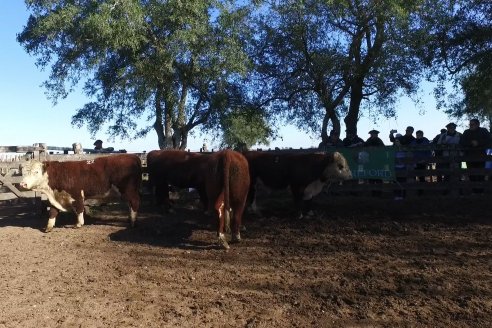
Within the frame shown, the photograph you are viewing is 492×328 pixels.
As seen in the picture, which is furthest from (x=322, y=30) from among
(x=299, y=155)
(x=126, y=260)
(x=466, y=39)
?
(x=126, y=260)

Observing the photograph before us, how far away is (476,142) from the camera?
11438 mm

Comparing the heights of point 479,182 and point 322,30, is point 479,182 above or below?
below

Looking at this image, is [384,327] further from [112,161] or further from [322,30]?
[322,30]

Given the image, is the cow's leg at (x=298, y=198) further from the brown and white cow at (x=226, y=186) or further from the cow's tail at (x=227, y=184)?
the cow's tail at (x=227, y=184)

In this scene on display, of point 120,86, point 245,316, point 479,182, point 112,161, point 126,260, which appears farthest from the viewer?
point 120,86

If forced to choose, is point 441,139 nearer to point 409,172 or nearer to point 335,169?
point 409,172

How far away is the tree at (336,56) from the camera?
47.9 feet

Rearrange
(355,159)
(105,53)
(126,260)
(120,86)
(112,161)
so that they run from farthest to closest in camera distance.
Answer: (120,86) < (105,53) < (355,159) < (112,161) < (126,260)

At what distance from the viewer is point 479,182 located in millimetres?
11344

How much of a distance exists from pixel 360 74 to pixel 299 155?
561 centimetres

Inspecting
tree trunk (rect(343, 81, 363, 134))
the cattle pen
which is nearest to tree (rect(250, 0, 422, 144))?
tree trunk (rect(343, 81, 363, 134))

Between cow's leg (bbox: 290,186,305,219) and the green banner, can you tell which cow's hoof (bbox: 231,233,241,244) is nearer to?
cow's leg (bbox: 290,186,305,219)

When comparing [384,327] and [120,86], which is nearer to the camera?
[384,327]

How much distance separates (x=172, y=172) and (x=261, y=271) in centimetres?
445
